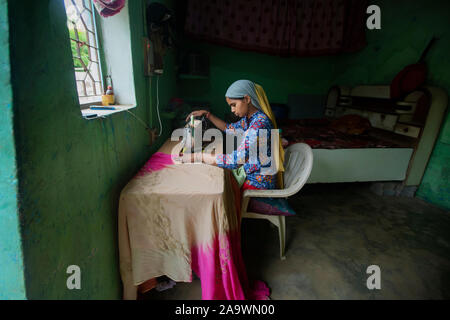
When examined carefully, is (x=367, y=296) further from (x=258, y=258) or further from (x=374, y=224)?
(x=374, y=224)

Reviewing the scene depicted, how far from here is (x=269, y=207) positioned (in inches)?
59.1

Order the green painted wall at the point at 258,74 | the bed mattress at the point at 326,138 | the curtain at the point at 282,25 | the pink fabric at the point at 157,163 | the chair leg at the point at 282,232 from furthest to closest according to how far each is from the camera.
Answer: the green painted wall at the point at 258,74, the curtain at the point at 282,25, the bed mattress at the point at 326,138, the chair leg at the point at 282,232, the pink fabric at the point at 157,163

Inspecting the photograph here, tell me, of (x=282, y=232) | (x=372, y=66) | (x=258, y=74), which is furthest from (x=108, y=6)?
(x=372, y=66)

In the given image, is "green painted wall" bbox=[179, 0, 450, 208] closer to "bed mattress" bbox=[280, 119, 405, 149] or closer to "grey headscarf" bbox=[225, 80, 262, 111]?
"bed mattress" bbox=[280, 119, 405, 149]

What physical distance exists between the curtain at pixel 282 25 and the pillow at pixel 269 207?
272 centimetres

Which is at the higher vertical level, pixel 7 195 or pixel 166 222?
pixel 7 195

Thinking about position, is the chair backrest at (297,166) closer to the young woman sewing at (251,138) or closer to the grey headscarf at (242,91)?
the young woman sewing at (251,138)

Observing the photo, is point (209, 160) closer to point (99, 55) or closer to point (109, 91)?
point (109, 91)

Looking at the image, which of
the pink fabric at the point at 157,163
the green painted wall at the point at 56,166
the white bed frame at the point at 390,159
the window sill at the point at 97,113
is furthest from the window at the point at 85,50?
the white bed frame at the point at 390,159

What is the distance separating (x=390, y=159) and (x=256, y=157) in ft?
6.93

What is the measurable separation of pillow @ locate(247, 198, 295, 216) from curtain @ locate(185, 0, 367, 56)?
2719mm

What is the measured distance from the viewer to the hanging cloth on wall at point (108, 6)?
3.58 feet

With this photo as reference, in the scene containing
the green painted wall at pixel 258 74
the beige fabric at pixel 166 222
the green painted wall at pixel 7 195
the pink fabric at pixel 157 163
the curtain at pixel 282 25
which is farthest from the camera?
the green painted wall at pixel 258 74
